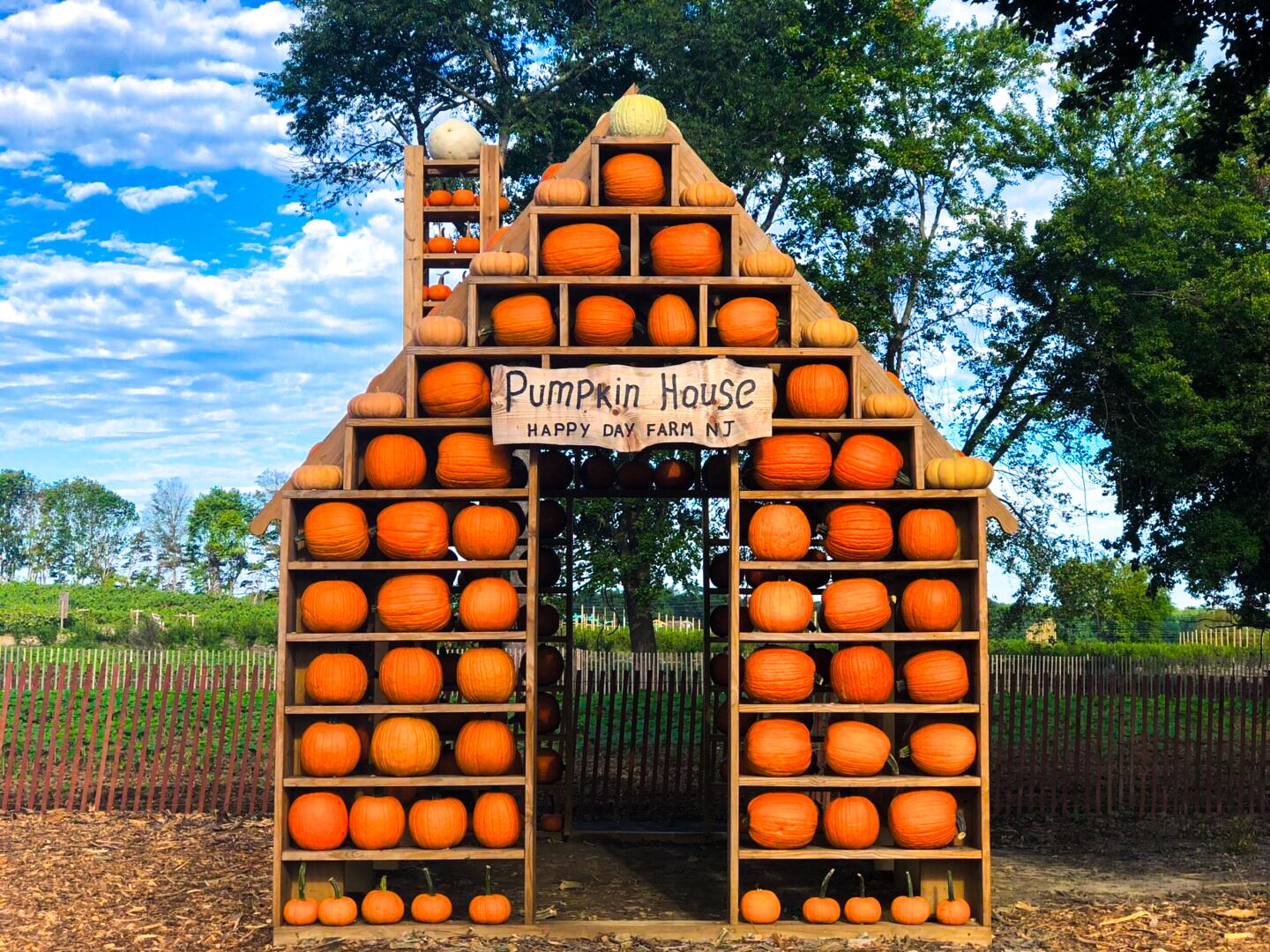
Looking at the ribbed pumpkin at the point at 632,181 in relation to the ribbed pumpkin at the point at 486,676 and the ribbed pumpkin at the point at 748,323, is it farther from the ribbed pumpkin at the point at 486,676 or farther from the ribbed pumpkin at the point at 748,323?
the ribbed pumpkin at the point at 486,676

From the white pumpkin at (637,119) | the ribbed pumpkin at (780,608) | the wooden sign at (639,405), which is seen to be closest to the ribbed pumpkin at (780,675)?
the ribbed pumpkin at (780,608)

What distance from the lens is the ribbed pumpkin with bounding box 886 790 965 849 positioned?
7.39 metres

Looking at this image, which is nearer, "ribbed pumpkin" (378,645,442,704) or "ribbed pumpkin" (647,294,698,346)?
"ribbed pumpkin" (378,645,442,704)

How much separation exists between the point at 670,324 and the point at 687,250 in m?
0.49

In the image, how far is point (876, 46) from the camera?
2223 cm

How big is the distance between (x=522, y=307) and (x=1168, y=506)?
55.0 ft

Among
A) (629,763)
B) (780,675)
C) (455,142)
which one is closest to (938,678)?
(780,675)

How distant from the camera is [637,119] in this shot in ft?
25.9

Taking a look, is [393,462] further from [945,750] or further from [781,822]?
[945,750]

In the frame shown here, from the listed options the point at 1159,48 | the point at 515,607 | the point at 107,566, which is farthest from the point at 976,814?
the point at 107,566

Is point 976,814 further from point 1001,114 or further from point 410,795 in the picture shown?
point 1001,114

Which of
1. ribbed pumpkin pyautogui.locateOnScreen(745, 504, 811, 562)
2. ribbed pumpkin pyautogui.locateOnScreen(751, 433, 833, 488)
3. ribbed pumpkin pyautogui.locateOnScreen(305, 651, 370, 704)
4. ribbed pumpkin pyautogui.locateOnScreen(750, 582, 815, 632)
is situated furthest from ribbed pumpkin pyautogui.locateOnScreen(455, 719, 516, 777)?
ribbed pumpkin pyautogui.locateOnScreen(751, 433, 833, 488)

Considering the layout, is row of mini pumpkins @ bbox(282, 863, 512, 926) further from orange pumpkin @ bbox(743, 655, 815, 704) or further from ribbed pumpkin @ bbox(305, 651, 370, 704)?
orange pumpkin @ bbox(743, 655, 815, 704)

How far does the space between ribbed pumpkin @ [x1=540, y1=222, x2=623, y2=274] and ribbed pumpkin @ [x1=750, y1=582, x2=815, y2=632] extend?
2336 millimetres
